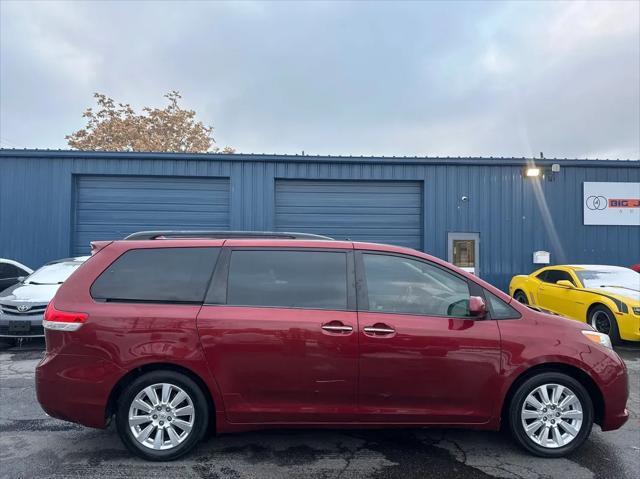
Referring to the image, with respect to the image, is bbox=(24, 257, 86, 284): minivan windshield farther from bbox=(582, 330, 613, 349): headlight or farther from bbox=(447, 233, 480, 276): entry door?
bbox=(447, 233, 480, 276): entry door

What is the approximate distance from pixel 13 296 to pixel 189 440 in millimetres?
5368

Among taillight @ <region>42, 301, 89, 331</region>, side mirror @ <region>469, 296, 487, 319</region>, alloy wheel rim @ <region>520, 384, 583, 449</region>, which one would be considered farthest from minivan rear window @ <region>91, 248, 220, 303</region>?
alloy wheel rim @ <region>520, 384, 583, 449</region>

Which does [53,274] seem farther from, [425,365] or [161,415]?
[425,365]

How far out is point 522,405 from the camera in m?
3.32

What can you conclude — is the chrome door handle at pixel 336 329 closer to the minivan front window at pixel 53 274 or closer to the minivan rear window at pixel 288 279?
the minivan rear window at pixel 288 279

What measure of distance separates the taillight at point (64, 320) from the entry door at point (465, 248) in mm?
10046

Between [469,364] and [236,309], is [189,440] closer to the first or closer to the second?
[236,309]

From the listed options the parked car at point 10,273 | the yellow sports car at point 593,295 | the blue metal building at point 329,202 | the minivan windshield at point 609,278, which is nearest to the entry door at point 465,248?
the blue metal building at point 329,202

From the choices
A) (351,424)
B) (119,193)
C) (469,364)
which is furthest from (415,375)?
(119,193)

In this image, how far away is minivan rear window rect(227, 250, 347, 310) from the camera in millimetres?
3344

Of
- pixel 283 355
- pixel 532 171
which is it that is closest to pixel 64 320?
pixel 283 355

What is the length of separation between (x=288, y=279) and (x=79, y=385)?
1.75 meters

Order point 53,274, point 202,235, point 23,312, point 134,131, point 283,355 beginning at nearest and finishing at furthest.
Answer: point 283,355 < point 202,235 < point 23,312 < point 53,274 < point 134,131

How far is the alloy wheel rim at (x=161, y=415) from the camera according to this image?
10.6 feet
